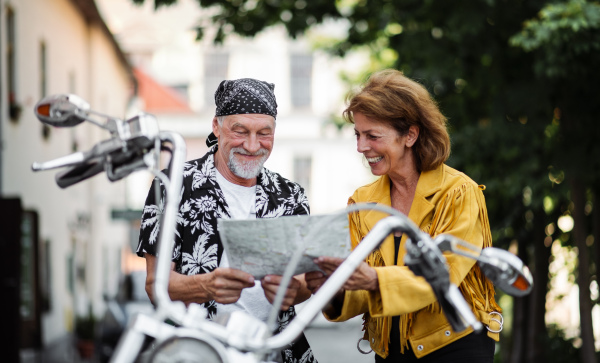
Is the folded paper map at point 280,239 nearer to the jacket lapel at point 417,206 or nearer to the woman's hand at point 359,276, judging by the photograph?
the woman's hand at point 359,276

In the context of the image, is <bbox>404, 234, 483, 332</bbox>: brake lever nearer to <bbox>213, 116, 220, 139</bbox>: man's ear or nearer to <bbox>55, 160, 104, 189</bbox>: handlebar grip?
<bbox>55, 160, 104, 189</bbox>: handlebar grip

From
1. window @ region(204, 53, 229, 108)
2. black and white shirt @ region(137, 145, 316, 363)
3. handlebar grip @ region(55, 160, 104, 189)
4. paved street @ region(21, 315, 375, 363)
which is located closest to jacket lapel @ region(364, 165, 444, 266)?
black and white shirt @ region(137, 145, 316, 363)

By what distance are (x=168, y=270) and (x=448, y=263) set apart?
115cm

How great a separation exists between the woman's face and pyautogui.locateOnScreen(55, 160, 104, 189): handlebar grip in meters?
1.17

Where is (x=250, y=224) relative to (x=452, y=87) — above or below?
below

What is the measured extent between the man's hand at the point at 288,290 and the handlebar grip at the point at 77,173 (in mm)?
587

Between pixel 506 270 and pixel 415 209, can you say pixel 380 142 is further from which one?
pixel 506 270

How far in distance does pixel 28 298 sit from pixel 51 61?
216 inches

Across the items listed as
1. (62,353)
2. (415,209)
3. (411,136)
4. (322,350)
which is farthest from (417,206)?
(322,350)

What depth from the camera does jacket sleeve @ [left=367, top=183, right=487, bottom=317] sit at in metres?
2.92

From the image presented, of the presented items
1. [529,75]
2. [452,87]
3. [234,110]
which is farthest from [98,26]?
[234,110]

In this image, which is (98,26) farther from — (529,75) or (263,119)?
(263,119)

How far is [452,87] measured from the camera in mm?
9438

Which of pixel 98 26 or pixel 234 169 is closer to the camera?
pixel 234 169
